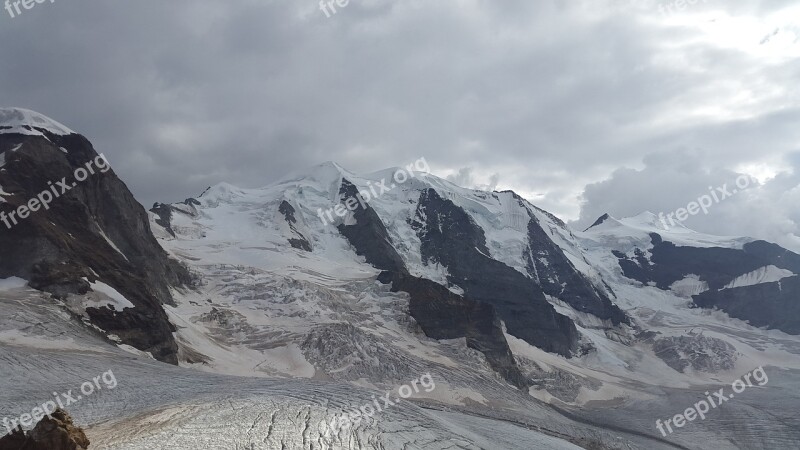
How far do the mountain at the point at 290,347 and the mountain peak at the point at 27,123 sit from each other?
17.9 inches

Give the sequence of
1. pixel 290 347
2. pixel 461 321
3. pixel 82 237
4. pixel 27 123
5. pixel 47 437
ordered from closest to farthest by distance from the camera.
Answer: pixel 47 437
pixel 82 237
pixel 27 123
pixel 290 347
pixel 461 321

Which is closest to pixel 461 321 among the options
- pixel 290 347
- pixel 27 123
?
pixel 290 347

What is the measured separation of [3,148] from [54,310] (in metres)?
44.7

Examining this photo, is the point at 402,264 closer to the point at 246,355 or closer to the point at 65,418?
the point at 246,355

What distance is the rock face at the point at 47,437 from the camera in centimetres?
2041

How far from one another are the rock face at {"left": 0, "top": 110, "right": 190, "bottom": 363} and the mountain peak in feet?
1.49

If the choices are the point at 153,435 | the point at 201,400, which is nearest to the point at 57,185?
the point at 201,400

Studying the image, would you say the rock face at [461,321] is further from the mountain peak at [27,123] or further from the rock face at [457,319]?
the mountain peak at [27,123]

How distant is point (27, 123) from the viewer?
99688 millimetres

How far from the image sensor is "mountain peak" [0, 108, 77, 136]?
96750 millimetres

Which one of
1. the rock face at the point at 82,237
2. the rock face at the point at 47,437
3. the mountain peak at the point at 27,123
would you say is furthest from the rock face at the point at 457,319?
the rock face at the point at 47,437

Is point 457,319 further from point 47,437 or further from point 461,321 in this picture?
point 47,437

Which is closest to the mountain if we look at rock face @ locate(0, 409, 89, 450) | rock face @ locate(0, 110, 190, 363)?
rock face @ locate(0, 110, 190, 363)

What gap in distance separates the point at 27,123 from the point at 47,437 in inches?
3832
